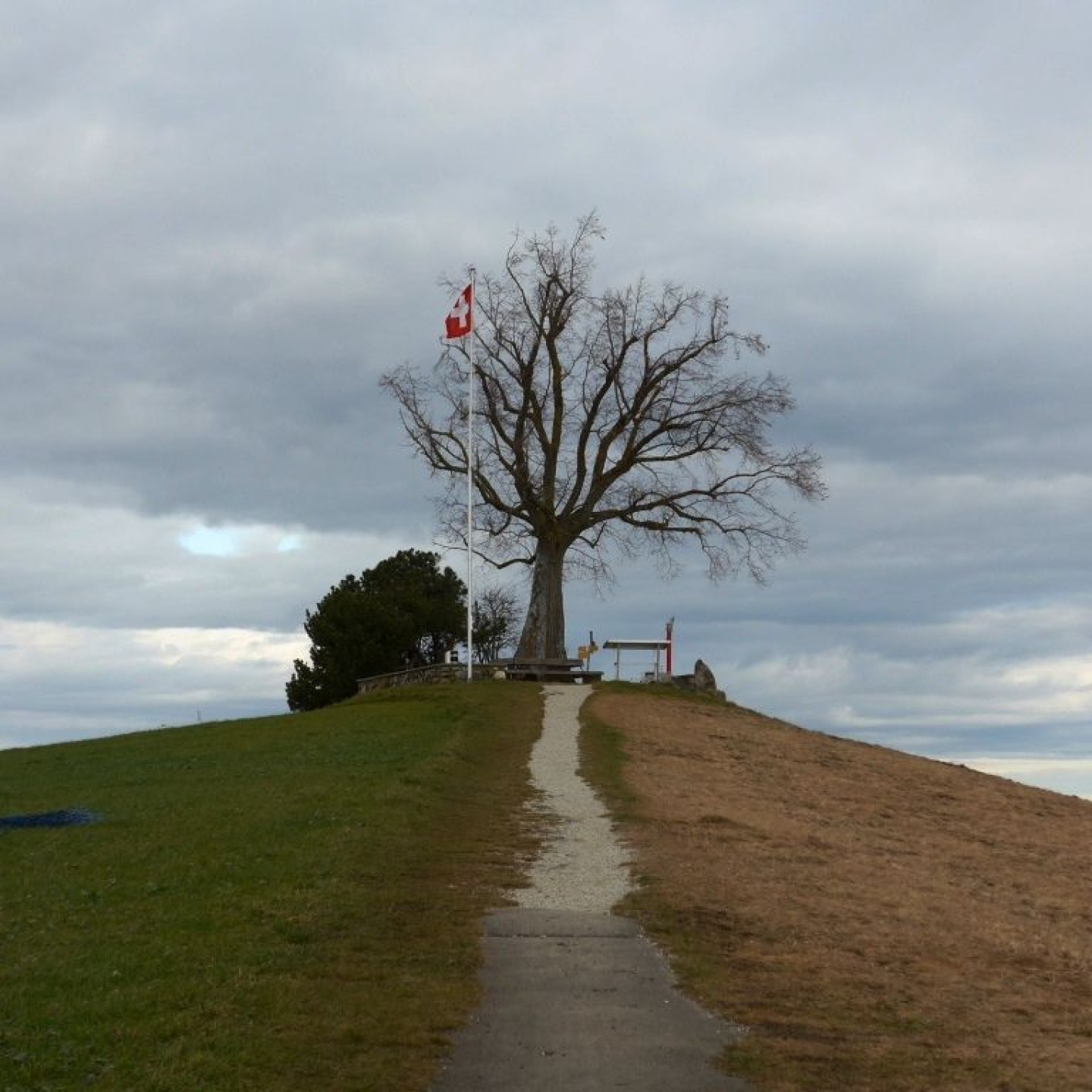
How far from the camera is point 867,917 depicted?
14219 mm

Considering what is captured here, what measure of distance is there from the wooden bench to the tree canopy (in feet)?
72.7

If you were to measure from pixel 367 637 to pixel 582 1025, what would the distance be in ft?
196

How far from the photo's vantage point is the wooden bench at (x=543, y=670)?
46.6 m

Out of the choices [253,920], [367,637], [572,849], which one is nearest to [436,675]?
[367,637]

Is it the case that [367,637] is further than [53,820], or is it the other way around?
Answer: [367,637]

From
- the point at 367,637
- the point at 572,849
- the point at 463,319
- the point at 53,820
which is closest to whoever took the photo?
the point at 572,849

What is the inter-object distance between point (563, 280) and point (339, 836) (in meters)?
35.4

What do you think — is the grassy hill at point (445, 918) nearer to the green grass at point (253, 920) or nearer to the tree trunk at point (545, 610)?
the green grass at point (253, 920)

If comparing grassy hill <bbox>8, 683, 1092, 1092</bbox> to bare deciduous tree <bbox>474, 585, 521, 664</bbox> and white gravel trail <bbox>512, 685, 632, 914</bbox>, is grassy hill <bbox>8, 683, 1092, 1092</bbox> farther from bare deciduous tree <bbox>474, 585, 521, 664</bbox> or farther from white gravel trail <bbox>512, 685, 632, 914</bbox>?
bare deciduous tree <bbox>474, 585, 521, 664</bbox>

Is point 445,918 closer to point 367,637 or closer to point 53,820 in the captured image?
point 53,820

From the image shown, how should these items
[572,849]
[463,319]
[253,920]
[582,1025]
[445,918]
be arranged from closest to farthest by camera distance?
1. [582,1025]
2. [253,920]
3. [445,918]
4. [572,849]
5. [463,319]

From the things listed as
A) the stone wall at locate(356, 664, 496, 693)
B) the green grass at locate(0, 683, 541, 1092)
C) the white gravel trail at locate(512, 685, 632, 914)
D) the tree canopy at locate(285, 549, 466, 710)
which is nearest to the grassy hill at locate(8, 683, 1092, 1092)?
the green grass at locate(0, 683, 541, 1092)

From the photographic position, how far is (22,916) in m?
13.3

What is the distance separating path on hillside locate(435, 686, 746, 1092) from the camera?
8266 millimetres
